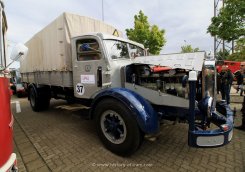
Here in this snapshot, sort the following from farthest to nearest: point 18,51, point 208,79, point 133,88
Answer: point 133,88, point 208,79, point 18,51

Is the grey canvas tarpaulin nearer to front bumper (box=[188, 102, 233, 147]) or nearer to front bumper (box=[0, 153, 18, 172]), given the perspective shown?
front bumper (box=[0, 153, 18, 172])

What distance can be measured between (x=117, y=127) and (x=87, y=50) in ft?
6.31

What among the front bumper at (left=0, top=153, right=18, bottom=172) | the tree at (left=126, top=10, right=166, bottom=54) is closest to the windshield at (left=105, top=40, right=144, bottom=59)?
the front bumper at (left=0, top=153, right=18, bottom=172)

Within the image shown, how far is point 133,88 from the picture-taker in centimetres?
361

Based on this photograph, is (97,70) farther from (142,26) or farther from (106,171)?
(142,26)

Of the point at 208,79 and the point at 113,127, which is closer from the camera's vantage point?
the point at 208,79

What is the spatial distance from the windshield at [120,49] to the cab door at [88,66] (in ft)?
0.66

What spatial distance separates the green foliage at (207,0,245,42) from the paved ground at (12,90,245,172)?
10.3 meters

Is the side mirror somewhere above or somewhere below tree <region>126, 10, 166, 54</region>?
below

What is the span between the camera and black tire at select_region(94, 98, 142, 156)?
9.98 feet

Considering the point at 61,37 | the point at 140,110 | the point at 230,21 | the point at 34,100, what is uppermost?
the point at 230,21

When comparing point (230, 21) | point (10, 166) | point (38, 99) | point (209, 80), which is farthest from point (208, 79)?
point (230, 21)

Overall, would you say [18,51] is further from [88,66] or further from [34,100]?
[34,100]

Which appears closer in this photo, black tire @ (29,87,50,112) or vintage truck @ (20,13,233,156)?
vintage truck @ (20,13,233,156)
